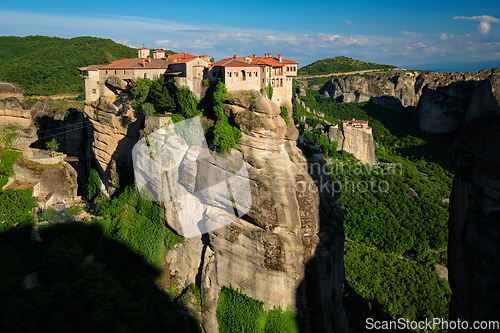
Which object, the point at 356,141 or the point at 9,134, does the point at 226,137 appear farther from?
the point at 356,141

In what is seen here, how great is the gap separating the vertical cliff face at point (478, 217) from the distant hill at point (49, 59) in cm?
4912

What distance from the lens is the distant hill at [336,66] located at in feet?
389

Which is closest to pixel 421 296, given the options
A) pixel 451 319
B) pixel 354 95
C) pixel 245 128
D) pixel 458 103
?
pixel 451 319

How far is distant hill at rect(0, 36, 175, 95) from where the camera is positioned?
191 feet

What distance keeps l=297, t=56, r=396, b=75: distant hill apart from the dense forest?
67736 millimetres

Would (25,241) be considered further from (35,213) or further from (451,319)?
(451,319)

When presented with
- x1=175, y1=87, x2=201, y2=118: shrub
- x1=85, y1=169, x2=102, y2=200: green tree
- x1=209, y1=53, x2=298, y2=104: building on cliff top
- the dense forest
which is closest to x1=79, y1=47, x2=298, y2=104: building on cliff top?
x1=209, y1=53, x2=298, y2=104: building on cliff top

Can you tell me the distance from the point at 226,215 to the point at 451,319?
1220 centimetres

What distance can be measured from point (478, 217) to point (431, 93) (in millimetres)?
59432

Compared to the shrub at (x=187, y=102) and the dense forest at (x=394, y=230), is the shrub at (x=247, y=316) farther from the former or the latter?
the shrub at (x=187, y=102)

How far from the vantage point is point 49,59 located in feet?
222

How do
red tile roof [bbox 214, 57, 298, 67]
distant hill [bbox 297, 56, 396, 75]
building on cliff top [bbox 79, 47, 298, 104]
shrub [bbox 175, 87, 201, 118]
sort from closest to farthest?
building on cliff top [bbox 79, 47, 298, 104]
red tile roof [bbox 214, 57, 298, 67]
shrub [bbox 175, 87, 201, 118]
distant hill [bbox 297, 56, 396, 75]

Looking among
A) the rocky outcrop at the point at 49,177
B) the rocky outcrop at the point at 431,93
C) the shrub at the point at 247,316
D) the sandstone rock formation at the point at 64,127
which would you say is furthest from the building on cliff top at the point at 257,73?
the sandstone rock formation at the point at 64,127

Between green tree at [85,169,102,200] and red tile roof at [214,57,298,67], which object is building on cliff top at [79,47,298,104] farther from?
green tree at [85,169,102,200]
